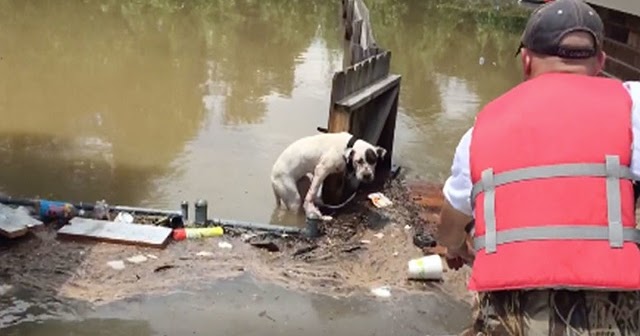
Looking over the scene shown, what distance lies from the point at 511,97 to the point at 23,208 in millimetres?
5341

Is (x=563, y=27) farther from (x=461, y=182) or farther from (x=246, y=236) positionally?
(x=246, y=236)

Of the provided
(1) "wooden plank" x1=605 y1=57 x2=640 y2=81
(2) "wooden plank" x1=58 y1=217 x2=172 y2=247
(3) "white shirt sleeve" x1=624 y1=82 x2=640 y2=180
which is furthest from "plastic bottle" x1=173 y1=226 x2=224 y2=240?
(3) "white shirt sleeve" x1=624 y1=82 x2=640 y2=180

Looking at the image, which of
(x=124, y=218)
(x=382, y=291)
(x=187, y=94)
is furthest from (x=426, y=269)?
(x=187, y=94)

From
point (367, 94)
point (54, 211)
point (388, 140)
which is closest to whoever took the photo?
point (54, 211)

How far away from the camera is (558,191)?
2363 mm

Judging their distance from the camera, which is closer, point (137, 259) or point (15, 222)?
point (137, 259)

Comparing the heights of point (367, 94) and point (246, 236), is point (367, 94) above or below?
above

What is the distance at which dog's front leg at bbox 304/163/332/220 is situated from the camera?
25.0 feet

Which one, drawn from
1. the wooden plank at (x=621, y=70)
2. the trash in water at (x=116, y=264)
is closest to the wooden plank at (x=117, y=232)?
the trash in water at (x=116, y=264)

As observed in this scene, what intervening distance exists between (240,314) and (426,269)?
1.63 metres

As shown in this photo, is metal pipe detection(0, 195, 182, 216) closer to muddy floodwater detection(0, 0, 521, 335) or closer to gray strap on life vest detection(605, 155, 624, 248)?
muddy floodwater detection(0, 0, 521, 335)

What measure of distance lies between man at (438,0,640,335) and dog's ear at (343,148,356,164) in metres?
4.97

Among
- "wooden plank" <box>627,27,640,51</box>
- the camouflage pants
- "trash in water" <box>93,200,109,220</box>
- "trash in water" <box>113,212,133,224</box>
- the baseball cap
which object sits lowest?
"trash in water" <box>113,212,133,224</box>

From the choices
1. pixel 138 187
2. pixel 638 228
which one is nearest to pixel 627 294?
pixel 638 228
